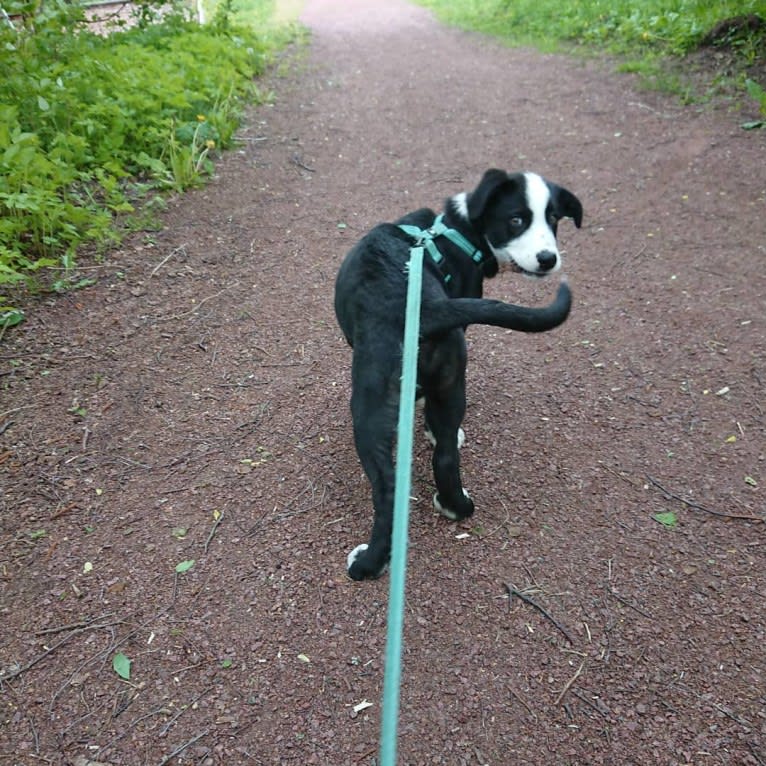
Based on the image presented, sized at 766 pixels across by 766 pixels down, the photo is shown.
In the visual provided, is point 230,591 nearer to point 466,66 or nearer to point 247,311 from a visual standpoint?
point 247,311

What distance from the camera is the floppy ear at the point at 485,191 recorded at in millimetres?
2512

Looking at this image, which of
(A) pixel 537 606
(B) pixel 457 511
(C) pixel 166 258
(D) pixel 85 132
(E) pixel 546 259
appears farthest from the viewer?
(D) pixel 85 132

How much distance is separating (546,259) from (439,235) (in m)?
0.47

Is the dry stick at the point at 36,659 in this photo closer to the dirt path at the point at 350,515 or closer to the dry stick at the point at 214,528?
the dirt path at the point at 350,515

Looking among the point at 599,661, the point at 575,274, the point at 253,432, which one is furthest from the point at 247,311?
the point at 599,661

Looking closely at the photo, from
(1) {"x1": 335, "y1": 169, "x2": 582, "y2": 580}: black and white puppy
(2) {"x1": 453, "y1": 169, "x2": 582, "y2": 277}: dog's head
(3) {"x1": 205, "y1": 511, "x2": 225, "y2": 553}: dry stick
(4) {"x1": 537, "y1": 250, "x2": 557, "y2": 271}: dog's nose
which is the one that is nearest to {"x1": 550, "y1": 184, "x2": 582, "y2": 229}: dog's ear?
(1) {"x1": 335, "y1": 169, "x2": 582, "y2": 580}: black and white puppy

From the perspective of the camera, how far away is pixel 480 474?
2738 millimetres

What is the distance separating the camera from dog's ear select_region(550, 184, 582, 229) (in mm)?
2773

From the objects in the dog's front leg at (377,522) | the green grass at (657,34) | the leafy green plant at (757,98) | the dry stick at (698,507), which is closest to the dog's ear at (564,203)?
the dry stick at (698,507)

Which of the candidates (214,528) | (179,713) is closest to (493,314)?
(214,528)

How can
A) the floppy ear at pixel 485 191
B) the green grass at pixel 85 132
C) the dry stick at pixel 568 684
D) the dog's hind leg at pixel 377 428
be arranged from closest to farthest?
1. the dry stick at pixel 568 684
2. the dog's hind leg at pixel 377 428
3. the floppy ear at pixel 485 191
4. the green grass at pixel 85 132

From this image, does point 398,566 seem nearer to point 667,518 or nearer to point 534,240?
point 667,518

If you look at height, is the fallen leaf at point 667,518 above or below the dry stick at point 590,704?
above

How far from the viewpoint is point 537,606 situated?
7.14 ft
